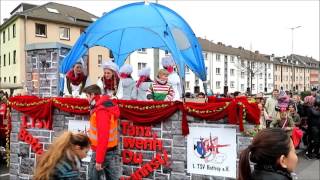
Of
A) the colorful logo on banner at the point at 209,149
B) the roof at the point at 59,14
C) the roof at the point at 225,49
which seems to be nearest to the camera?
the colorful logo on banner at the point at 209,149

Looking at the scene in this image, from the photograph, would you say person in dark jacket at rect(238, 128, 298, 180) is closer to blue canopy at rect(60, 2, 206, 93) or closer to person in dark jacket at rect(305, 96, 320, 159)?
blue canopy at rect(60, 2, 206, 93)

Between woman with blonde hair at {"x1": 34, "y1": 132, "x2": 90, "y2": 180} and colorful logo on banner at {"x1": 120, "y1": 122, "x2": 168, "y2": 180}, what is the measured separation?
9.47ft

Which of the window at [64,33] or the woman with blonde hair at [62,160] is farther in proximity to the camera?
the window at [64,33]

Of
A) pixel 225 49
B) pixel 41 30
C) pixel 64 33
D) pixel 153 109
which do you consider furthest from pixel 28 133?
pixel 225 49

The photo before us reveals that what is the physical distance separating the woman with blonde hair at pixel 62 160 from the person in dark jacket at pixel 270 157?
157 cm

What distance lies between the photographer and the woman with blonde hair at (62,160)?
3473 millimetres

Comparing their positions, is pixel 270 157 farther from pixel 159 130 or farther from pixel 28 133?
pixel 28 133

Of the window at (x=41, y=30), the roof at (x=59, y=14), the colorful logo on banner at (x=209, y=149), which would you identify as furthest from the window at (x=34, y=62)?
the window at (x=41, y=30)

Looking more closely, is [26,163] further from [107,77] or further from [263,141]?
[263,141]

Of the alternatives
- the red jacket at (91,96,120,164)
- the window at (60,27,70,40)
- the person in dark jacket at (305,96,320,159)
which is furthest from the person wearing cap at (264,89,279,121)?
the window at (60,27,70,40)

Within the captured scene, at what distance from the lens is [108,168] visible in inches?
240

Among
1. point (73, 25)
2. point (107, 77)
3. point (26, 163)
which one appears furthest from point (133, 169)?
point (73, 25)

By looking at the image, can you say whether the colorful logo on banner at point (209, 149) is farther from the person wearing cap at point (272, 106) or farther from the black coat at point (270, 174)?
the person wearing cap at point (272, 106)

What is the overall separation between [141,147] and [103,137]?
108 cm
